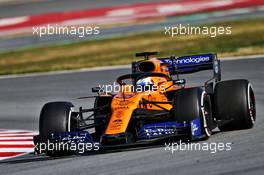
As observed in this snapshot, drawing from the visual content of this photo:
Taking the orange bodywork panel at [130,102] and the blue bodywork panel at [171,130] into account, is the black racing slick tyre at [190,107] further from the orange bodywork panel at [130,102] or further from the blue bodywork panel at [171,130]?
the orange bodywork panel at [130,102]

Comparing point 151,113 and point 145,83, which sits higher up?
point 145,83

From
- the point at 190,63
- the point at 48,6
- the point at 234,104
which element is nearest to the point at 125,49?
the point at 48,6

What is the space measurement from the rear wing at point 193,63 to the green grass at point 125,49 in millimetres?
8845

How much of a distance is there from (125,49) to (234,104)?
15494mm

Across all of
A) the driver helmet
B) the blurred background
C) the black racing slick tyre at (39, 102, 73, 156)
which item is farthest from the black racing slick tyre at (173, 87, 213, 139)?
the blurred background

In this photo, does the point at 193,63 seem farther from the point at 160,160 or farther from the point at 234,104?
the point at 160,160

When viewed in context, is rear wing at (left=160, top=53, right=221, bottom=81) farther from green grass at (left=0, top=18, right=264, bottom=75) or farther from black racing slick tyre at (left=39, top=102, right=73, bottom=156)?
green grass at (left=0, top=18, right=264, bottom=75)

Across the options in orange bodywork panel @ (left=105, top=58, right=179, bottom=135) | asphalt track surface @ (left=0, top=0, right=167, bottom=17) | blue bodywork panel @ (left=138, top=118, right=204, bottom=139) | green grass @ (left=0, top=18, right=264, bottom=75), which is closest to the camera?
Result: blue bodywork panel @ (left=138, top=118, right=204, bottom=139)

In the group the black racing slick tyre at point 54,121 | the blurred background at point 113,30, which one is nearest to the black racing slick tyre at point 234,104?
the black racing slick tyre at point 54,121

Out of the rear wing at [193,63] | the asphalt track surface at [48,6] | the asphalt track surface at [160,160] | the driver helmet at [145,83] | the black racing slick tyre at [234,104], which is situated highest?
the asphalt track surface at [48,6]

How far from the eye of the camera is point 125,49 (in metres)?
28.0

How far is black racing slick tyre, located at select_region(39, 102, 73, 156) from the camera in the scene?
12097 millimetres

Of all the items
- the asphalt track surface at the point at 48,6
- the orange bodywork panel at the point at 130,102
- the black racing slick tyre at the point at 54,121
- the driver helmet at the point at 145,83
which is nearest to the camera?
the orange bodywork panel at the point at 130,102

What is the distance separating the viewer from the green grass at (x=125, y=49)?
→ 24906 millimetres
